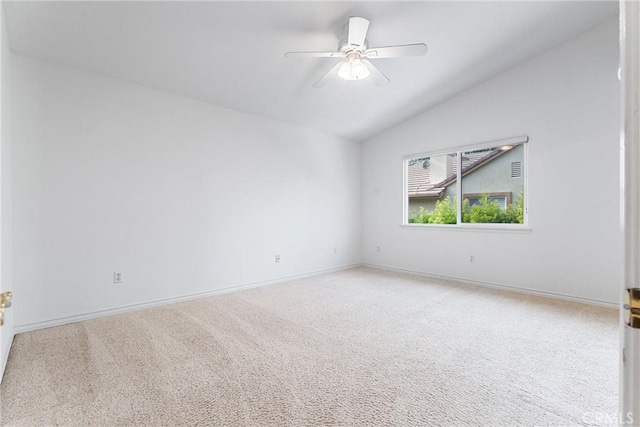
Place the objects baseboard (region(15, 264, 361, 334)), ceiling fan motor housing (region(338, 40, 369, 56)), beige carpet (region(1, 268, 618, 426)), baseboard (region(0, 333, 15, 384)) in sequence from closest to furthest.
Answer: beige carpet (region(1, 268, 618, 426))
baseboard (region(0, 333, 15, 384))
ceiling fan motor housing (region(338, 40, 369, 56))
baseboard (region(15, 264, 361, 334))

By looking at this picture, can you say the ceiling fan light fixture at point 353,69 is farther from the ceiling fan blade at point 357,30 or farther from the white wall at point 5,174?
the white wall at point 5,174

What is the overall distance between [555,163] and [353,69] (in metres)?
2.69

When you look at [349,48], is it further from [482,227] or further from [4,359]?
[4,359]

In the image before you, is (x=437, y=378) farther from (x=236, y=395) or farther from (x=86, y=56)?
(x=86, y=56)

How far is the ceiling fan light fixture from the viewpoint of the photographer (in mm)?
2689

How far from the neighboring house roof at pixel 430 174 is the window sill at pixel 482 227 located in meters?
0.52

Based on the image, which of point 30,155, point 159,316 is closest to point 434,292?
point 159,316

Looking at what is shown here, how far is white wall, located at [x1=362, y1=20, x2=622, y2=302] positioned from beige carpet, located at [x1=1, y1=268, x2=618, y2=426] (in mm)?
524

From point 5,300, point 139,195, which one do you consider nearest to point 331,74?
point 139,195

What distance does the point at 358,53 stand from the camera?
262cm

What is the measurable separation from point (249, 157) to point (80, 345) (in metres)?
2.71

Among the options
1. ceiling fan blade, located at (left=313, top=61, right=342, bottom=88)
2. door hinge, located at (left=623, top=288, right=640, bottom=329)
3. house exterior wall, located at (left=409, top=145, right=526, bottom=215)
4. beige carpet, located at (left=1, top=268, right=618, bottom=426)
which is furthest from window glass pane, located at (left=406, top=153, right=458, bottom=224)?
door hinge, located at (left=623, top=288, right=640, bottom=329)

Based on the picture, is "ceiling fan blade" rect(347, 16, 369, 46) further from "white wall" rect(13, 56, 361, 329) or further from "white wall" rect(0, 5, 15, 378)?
"white wall" rect(0, 5, 15, 378)

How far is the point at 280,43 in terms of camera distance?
2.85 metres
